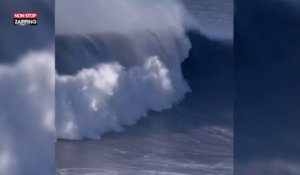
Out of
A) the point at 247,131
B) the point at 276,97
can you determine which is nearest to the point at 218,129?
the point at 247,131

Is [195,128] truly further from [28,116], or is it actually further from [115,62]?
[28,116]

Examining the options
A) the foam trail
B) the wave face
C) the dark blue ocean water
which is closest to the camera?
the dark blue ocean water

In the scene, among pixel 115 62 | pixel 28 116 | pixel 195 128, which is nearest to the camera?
pixel 195 128

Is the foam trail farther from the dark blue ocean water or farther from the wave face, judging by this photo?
the dark blue ocean water

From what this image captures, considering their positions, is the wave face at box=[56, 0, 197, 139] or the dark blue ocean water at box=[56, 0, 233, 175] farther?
the wave face at box=[56, 0, 197, 139]

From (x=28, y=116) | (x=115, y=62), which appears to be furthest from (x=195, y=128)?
(x=28, y=116)

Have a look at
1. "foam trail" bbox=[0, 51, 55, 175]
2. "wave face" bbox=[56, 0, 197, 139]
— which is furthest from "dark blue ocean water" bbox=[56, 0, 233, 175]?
"foam trail" bbox=[0, 51, 55, 175]

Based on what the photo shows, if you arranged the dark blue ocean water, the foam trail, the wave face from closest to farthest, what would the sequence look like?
the dark blue ocean water → the wave face → the foam trail
